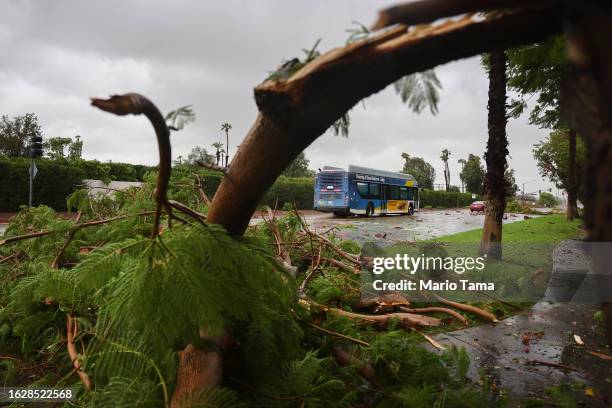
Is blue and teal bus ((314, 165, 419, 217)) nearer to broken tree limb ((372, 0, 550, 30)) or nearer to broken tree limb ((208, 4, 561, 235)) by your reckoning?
broken tree limb ((208, 4, 561, 235))

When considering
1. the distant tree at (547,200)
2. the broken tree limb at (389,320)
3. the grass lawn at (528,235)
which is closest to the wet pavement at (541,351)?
the broken tree limb at (389,320)

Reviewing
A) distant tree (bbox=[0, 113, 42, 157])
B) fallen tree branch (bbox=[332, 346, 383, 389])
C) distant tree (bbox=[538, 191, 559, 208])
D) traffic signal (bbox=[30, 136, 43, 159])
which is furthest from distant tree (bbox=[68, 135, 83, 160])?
distant tree (bbox=[538, 191, 559, 208])

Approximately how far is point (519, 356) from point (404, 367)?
1.67m

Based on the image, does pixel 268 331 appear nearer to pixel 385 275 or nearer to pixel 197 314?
pixel 197 314

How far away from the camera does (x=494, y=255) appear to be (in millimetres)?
6977

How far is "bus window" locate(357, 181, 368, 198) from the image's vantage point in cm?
2273

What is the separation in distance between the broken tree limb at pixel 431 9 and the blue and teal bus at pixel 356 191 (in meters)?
21.4

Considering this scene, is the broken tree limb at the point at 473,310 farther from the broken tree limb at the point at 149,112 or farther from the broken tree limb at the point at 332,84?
the broken tree limb at the point at 149,112

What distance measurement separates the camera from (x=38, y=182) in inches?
809

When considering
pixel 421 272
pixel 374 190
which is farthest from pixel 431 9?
pixel 374 190

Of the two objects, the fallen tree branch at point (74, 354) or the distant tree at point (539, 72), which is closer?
the fallen tree branch at point (74, 354)

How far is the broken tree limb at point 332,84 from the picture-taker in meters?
0.79

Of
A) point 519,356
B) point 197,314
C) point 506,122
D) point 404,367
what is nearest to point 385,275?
point 519,356

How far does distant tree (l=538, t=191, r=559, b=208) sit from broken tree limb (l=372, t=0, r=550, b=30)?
68.3m
